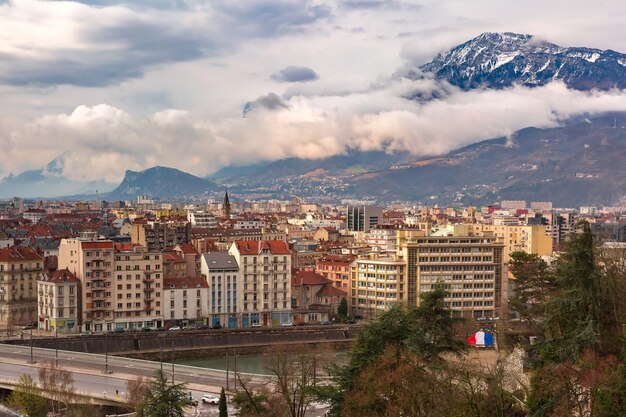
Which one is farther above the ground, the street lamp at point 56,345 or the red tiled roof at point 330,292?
the red tiled roof at point 330,292

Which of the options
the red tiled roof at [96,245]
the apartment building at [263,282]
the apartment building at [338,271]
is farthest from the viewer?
the apartment building at [338,271]

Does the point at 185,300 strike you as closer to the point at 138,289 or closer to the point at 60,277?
the point at 138,289

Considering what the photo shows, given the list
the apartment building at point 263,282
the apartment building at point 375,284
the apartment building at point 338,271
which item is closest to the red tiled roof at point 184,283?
the apartment building at point 263,282

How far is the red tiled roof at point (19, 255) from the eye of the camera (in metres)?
65.2

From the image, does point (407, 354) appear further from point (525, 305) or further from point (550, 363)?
point (525, 305)

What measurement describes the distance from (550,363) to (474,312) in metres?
40.9

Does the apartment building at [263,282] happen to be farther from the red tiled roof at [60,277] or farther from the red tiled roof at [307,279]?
the red tiled roof at [60,277]

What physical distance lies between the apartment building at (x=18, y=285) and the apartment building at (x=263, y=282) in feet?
48.0

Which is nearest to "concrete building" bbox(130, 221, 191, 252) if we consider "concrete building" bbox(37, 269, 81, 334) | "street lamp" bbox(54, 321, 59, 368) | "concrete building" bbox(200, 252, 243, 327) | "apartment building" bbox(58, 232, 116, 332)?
"concrete building" bbox(200, 252, 243, 327)

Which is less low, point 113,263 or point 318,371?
point 113,263

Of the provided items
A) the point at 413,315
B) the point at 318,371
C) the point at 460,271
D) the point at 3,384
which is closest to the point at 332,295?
the point at 460,271

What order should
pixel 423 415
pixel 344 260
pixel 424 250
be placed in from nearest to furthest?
pixel 423 415
pixel 424 250
pixel 344 260

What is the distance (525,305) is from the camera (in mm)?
46719

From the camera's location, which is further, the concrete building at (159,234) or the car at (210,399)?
the concrete building at (159,234)
